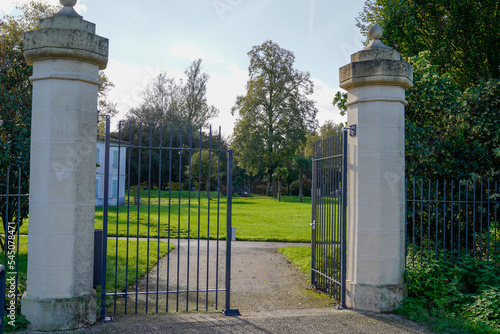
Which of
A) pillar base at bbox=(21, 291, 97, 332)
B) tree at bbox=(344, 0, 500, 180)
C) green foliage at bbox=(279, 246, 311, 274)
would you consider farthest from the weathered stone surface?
tree at bbox=(344, 0, 500, 180)

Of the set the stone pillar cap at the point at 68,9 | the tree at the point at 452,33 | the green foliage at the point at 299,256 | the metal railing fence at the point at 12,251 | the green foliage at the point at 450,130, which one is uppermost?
the tree at the point at 452,33

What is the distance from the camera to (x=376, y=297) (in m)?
5.91

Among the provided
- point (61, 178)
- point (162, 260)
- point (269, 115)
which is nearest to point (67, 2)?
point (61, 178)

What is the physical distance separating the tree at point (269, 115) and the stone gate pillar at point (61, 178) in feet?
114

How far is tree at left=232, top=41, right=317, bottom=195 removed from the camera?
132 ft

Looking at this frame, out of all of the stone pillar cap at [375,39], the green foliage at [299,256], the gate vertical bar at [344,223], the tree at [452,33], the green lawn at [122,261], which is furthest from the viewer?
the tree at [452,33]

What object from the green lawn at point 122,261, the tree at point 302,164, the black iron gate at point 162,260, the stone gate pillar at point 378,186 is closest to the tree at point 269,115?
the tree at point 302,164

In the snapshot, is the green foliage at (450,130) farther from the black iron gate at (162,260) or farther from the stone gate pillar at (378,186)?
the black iron gate at (162,260)

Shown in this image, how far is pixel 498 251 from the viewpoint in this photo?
275 inches

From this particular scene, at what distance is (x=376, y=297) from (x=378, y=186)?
162cm

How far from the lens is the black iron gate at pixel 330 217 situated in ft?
20.7

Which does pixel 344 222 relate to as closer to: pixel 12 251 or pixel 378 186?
pixel 378 186

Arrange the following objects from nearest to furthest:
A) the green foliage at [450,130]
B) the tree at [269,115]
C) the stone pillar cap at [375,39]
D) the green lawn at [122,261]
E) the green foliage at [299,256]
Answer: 1. the stone pillar cap at [375,39]
2. the green lawn at [122,261]
3. the green foliage at [450,130]
4. the green foliage at [299,256]
5. the tree at [269,115]

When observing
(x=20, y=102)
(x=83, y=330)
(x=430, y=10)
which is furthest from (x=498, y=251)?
(x=20, y=102)
